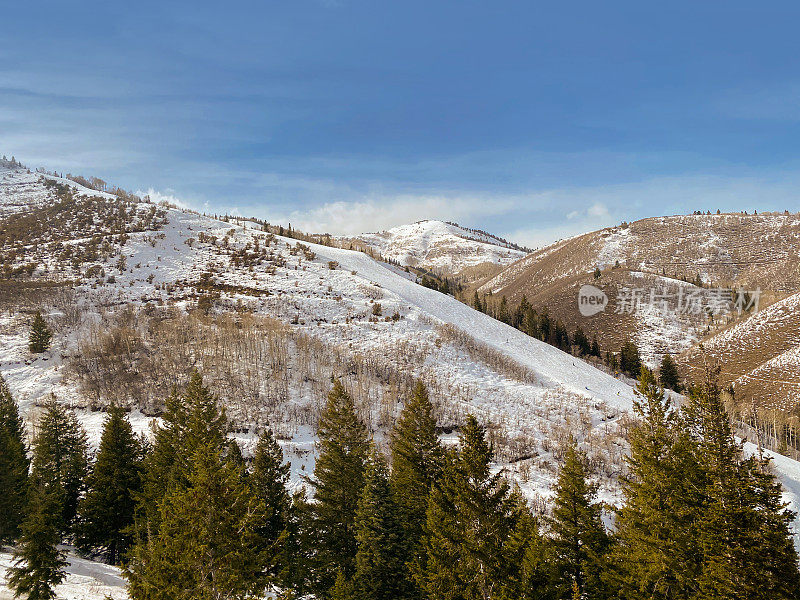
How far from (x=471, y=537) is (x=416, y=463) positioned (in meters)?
6.01

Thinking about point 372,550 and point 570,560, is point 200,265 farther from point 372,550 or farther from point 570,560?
point 570,560

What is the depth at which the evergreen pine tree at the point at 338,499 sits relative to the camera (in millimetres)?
16406

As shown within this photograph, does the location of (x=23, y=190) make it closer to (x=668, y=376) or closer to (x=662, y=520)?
(x=662, y=520)

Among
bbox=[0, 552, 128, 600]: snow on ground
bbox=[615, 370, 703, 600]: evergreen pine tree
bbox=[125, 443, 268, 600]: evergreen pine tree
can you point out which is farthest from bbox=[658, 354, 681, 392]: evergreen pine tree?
bbox=[125, 443, 268, 600]: evergreen pine tree

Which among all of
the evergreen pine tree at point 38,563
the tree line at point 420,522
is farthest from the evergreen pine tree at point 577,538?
the evergreen pine tree at point 38,563

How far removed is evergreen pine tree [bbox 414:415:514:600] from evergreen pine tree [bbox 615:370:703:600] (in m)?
3.81

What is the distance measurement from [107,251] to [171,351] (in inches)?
1295

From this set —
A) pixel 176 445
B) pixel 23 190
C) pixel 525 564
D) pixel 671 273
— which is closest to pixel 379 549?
pixel 525 564

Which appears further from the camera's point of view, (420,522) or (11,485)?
(11,485)

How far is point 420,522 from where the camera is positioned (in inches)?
661

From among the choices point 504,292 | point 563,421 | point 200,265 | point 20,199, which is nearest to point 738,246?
point 504,292

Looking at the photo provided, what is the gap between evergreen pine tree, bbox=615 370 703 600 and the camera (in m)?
11.7

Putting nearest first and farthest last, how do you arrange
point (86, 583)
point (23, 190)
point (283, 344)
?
1. point (86, 583)
2. point (283, 344)
3. point (23, 190)

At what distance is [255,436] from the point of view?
3042 cm
